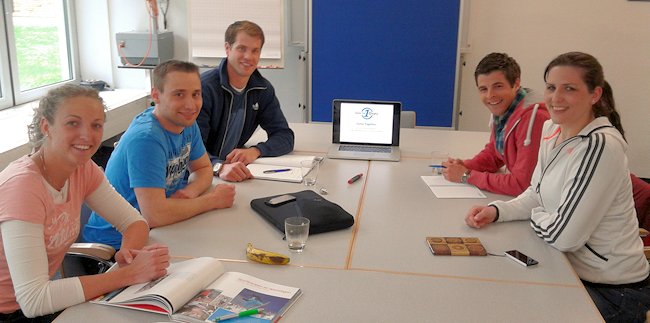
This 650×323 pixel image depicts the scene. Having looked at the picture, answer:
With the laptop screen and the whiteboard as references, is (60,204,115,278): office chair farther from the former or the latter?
the whiteboard

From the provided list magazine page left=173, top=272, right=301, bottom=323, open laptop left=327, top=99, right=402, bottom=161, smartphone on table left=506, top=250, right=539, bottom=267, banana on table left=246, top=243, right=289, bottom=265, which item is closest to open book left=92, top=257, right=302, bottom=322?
magazine page left=173, top=272, right=301, bottom=323

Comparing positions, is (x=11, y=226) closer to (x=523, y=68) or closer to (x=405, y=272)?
(x=405, y=272)

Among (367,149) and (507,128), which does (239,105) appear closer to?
(367,149)

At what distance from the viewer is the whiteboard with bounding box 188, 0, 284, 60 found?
4.79 meters

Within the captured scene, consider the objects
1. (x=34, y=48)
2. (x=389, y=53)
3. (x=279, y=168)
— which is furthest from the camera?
(x=389, y=53)

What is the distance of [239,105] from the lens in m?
3.11

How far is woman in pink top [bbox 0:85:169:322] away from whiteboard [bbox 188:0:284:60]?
3165 millimetres

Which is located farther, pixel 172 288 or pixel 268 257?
pixel 268 257

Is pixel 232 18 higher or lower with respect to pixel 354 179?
higher

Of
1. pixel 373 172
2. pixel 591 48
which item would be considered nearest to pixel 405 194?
pixel 373 172

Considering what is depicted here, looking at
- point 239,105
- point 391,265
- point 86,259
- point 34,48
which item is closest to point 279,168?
point 239,105

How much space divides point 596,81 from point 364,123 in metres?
1.37

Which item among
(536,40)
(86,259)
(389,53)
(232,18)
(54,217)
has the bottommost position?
(86,259)

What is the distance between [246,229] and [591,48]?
13.2 feet
